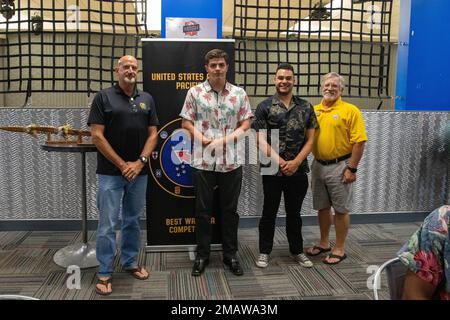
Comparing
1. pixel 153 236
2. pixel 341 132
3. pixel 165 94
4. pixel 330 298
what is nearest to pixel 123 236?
pixel 153 236

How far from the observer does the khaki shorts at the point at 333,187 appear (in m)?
3.29

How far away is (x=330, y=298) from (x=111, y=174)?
5.66 feet

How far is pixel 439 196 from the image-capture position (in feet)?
15.1

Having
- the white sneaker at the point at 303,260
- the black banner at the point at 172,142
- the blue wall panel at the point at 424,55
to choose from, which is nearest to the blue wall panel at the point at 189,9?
the black banner at the point at 172,142

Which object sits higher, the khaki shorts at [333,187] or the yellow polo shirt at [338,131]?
the yellow polo shirt at [338,131]

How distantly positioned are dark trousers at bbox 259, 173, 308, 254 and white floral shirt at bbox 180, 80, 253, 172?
1.26ft

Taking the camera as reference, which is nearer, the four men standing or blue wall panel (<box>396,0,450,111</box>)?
the four men standing

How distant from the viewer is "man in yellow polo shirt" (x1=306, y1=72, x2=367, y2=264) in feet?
10.6

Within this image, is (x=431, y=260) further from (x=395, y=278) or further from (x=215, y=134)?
(x=215, y=134)

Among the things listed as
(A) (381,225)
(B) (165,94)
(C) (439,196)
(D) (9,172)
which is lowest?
Answer: (A) (381,225)

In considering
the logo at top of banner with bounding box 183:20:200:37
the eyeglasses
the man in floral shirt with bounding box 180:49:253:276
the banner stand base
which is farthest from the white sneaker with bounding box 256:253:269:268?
the logo at top of banner with bounding box 183:20:200:37

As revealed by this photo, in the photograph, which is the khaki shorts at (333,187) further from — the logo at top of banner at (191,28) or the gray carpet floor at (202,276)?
the logo at top of banner at (191,28)

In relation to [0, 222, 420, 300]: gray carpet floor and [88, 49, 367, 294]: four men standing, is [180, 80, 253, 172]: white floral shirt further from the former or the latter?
[0, 222, 420, 300]: gray carpet floor
